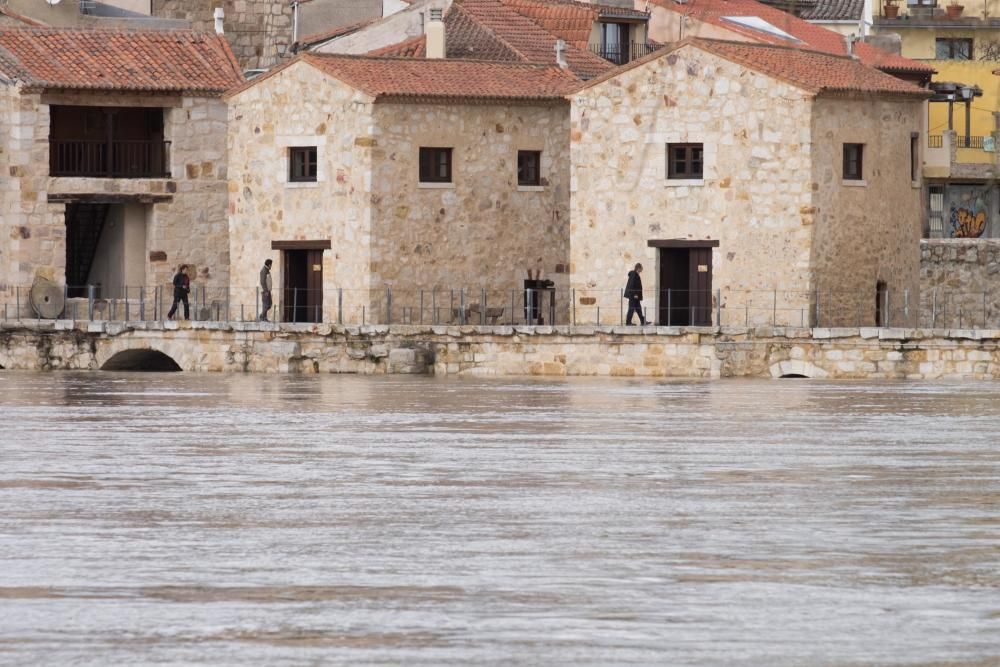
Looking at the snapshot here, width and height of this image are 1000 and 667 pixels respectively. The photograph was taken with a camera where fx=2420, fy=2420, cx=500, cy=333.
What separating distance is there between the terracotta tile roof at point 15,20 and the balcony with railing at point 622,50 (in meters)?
12.1

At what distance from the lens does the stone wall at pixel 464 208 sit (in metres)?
42.2

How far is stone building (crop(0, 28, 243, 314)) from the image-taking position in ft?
154

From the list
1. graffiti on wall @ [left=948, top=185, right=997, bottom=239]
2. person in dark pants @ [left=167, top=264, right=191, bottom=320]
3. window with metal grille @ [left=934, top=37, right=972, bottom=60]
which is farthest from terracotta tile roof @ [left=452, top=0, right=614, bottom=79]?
window with metal grille @ [left=934, top=37, right=972, bottom=60]

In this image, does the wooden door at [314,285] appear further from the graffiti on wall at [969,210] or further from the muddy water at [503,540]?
the graffiti on wall at [969,210]

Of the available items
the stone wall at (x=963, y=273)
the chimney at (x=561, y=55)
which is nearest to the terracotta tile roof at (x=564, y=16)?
the chimney at (x=561, y=55)

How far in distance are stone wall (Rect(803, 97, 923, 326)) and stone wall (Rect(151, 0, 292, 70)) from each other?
2198 cm

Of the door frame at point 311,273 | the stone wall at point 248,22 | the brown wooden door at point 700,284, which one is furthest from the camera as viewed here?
the stone wall at point 248,22

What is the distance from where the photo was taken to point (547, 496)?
61.0 feet

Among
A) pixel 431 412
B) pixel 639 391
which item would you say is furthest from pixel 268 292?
pixel 431 412

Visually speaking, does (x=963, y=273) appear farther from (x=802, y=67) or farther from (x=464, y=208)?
(x=464, y=208)

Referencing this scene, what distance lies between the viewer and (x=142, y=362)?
143ft

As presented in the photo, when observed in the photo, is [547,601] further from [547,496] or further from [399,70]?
[399,70]

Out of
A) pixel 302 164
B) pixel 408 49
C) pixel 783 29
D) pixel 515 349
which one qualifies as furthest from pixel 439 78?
pixel 783 29

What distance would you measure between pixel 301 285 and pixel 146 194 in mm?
5819
